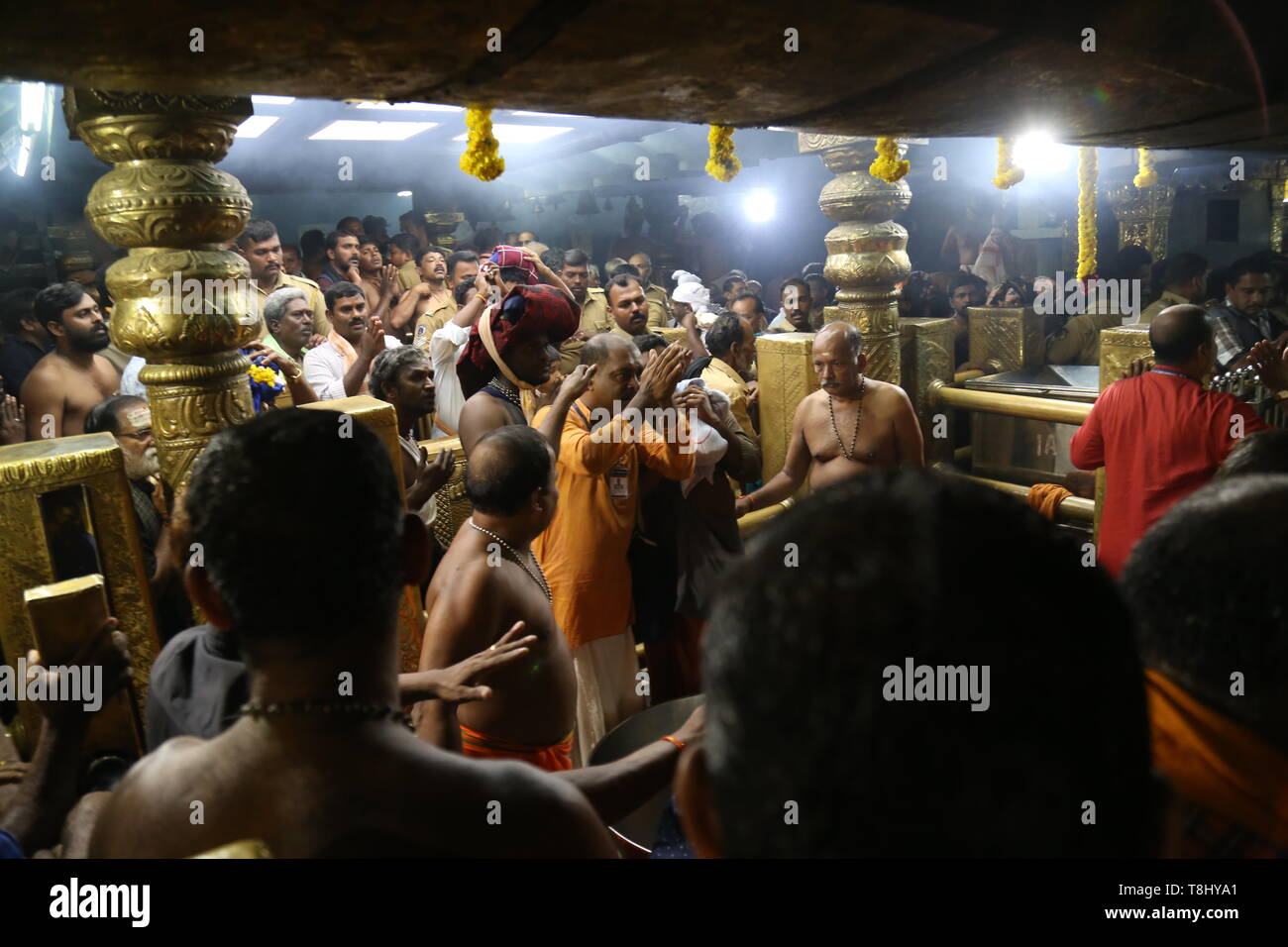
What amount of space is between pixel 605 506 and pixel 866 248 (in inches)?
132

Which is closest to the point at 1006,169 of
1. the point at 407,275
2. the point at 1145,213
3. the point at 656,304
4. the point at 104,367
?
the point at 656,304

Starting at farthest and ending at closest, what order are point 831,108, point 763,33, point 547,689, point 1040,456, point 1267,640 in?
point 1040,456 < point 547,689 < point 831,108 < point 763,33 < point 1267,640

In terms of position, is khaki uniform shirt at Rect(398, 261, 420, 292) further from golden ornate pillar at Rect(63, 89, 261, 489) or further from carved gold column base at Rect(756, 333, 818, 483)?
golden ornate pillar at Rect(63, 89, 261, 489)

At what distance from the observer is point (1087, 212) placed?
5637 millimetres

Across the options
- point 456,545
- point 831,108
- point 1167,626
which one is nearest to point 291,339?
point 456,545

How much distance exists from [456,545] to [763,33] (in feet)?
5.14

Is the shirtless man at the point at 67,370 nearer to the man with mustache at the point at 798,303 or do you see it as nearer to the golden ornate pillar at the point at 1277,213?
the man with mustache at the point at 798,303

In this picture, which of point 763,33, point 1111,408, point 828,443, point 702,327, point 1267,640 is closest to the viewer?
point 1267,640

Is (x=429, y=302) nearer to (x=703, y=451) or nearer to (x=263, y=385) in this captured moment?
(x=263, y=385)

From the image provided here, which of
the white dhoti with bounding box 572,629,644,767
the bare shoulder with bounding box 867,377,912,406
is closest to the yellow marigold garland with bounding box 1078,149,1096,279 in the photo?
the bare shoulder with bounding box 867,377,912,406

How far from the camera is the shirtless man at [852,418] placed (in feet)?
14.6

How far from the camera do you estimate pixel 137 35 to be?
1.12 meters

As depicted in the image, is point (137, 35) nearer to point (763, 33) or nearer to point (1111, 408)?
point (763, 33)

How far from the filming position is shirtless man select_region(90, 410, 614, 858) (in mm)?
1006
